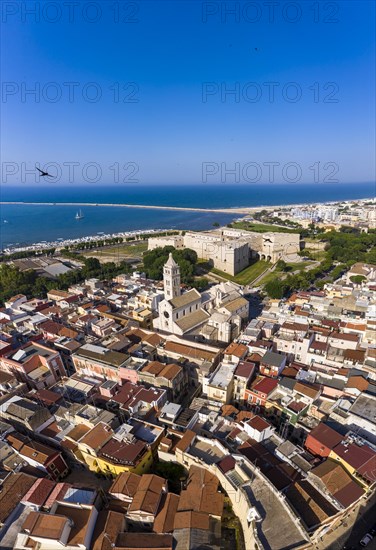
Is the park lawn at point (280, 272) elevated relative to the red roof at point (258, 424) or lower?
elevated

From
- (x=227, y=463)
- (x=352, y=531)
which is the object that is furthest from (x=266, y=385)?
(x=352, y=531)

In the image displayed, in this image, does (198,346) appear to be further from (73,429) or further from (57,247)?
(57,247)

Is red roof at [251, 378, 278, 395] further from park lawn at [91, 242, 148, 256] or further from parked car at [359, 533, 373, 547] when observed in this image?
park lawn at [91, 242, 148, 256]

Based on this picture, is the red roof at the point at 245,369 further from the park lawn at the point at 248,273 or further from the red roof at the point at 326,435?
the park lawn at the point at 248,273

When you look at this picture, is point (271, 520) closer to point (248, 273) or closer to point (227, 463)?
point (227, 463)

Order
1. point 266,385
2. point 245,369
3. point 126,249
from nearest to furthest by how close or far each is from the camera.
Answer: point 266,385
point 245,369
point 126,249

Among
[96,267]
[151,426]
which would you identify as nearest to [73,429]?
[151,426]

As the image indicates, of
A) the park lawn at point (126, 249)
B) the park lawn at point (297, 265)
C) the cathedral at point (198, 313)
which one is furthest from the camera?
the park lawn at point (126, 249)

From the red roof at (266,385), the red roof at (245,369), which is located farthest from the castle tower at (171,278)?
the red roof at (266,385)
